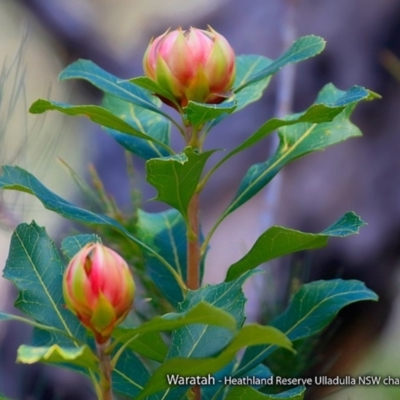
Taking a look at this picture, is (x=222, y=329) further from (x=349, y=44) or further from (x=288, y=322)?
(x=349, y=44)

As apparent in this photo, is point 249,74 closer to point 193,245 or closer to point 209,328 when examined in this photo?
point 193,245

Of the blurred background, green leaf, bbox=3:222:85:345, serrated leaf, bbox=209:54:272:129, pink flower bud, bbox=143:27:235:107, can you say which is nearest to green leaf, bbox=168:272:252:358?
green leaf, bbox=3:222:85:345

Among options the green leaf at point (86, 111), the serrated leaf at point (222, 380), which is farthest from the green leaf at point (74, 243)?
the serrated leaf at point (222, 380)

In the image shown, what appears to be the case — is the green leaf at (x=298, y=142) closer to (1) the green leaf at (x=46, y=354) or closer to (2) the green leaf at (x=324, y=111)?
(2) the green leaf at (x=324, y=111)

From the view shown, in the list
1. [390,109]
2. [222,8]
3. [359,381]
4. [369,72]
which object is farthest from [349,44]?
[359,381]

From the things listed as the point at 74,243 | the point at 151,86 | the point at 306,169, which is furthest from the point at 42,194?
the point at 306,169

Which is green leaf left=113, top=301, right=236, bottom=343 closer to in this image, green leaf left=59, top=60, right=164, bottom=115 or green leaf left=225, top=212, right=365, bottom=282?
green leaf left=225, top=212, right=365, bottom=282
